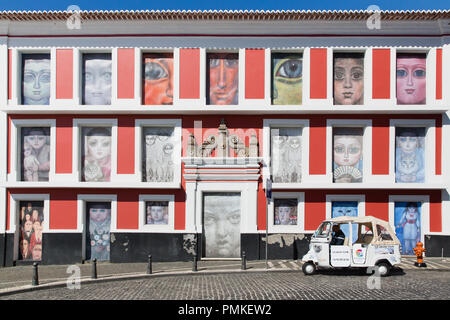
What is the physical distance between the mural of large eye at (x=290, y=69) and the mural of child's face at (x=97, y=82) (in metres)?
6.98

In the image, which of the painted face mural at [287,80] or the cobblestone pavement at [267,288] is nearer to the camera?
the cobblestone pavement at [267,288]

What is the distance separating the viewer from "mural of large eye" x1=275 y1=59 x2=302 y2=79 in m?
18.1

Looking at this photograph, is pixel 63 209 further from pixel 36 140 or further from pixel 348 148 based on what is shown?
pixel 348 148

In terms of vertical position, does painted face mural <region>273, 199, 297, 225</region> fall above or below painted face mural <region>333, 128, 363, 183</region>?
below

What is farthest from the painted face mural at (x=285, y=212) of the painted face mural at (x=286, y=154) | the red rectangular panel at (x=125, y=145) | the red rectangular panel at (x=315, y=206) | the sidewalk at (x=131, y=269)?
the red rectangular panel at (x=125, y=145)

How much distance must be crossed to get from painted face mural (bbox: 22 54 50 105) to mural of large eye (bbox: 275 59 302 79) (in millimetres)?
9500

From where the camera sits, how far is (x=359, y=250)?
44.8 feet

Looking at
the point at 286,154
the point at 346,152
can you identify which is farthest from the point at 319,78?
the point at 286,154

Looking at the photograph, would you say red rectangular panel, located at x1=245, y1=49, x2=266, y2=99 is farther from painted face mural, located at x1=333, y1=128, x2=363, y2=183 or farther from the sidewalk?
the sidewalk

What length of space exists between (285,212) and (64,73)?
34.7 ft

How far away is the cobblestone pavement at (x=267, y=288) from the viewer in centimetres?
1102

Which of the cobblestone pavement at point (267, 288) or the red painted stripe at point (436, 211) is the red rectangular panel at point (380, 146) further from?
the cobblestone pavement at point (267, 288)

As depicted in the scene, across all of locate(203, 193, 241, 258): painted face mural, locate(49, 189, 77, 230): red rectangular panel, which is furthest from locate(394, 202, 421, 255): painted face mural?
locate(49, 189, 77, 230): red rectangular panel
